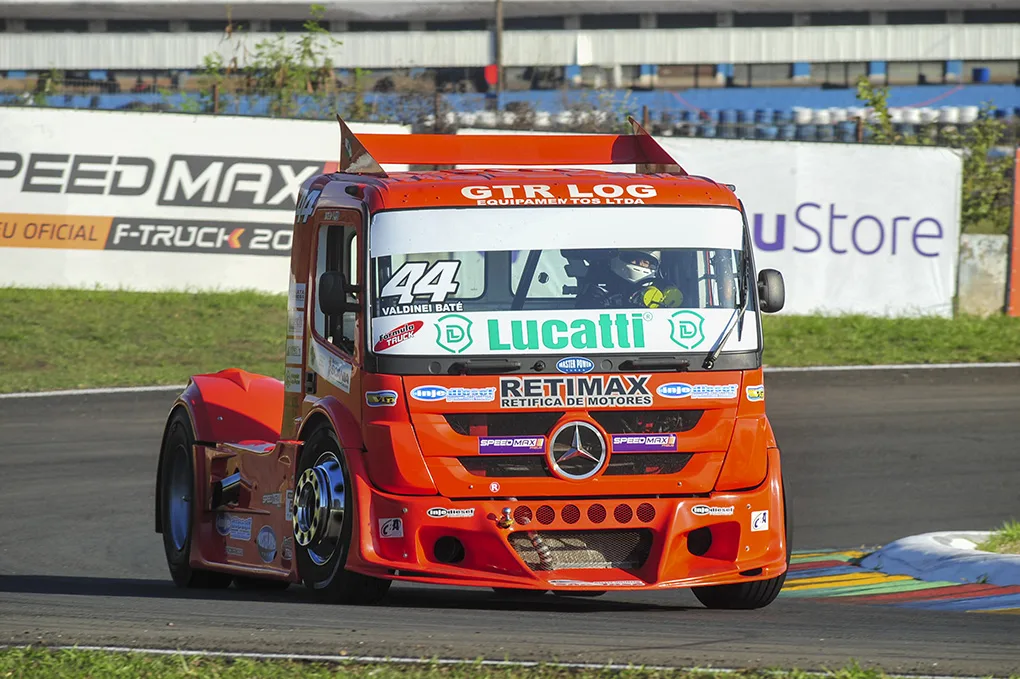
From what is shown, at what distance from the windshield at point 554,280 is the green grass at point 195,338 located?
11334mm

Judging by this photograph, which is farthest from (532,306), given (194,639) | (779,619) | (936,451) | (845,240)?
(845,240)

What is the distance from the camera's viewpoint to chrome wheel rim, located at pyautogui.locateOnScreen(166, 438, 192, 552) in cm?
948

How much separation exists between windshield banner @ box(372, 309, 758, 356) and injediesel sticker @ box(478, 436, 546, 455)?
40cm

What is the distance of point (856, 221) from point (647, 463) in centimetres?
1561

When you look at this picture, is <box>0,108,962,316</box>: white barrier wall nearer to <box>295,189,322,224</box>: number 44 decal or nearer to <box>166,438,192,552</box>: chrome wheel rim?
<box>166,438,192,552</box>: chrome wheel rim

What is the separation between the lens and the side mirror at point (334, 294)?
7.38 m

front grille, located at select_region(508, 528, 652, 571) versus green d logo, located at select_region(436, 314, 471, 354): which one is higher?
green d logo, located at select_region(436, 314, 471, 354)

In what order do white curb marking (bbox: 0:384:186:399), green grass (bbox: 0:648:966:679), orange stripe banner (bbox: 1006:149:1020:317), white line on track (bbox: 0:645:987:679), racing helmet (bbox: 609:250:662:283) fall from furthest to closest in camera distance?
orange stripe banner (bbox: 1006:149:1020:317)
white curb marking (bbox: 0:384:186:399)
racing helmet (bbox: 609:250:662:283)
white line on track (bbox: 0:645:987:679)
green grass (bbox: 0:648:966:679)

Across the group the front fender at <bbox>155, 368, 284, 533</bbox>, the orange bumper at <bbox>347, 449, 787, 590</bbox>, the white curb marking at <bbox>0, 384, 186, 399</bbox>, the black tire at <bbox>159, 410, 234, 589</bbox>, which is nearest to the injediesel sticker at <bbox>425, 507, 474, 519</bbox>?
the orange bumper at <bbox>347, 449, 787, 590</bbox>

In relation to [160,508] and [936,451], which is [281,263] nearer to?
[936,451]

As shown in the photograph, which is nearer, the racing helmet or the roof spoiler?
the racing helmet

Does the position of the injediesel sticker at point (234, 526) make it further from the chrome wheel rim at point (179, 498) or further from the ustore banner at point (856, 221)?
the ustore banner at point (856, 221)

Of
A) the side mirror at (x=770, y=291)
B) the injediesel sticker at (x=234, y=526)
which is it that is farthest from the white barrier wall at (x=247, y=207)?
the side mirror at (x=770, y=291)

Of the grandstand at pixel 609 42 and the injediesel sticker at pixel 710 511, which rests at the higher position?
the grandstand at pixel 609 42
